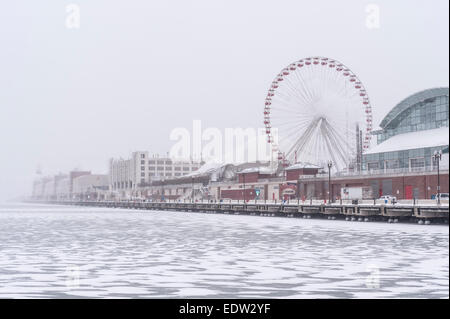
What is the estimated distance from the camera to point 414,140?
111375 millimetres

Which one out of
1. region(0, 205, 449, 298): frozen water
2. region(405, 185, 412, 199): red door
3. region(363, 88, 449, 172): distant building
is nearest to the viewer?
region(0, 205, 449, 298): frozen water

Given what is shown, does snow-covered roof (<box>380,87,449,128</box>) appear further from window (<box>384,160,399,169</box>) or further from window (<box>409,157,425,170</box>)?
window (<box>409,157,425,170</box>)

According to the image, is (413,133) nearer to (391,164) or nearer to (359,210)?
(391,164)

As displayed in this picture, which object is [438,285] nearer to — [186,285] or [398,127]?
[186,285]

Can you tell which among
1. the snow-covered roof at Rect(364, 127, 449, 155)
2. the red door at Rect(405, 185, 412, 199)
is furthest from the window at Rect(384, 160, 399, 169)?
the red door at Rect(405, 185, 412, 199)

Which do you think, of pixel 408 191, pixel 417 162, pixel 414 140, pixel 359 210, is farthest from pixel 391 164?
pixel 359 210

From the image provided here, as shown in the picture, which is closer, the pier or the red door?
the pier

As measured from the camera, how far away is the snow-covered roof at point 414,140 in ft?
342

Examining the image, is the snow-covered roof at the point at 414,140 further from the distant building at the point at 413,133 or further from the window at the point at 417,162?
the window at the point at 417,162

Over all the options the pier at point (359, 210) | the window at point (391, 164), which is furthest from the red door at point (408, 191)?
the window at point (391, 164)

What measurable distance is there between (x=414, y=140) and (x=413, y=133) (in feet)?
18.9

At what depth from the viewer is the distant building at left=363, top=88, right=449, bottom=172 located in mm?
105625

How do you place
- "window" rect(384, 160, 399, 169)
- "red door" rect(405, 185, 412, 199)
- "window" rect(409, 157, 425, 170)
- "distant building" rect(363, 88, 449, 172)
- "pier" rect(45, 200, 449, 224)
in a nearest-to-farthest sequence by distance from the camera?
"pier" rect(45, 200, 449, 224)
"red door" rect(405, 185, 412, 199)
"window" rect(409, 157, 425, 170)
"distant building" rect(363, 88, 449, 172)
"window" rect(384, 160, 399, 169)
